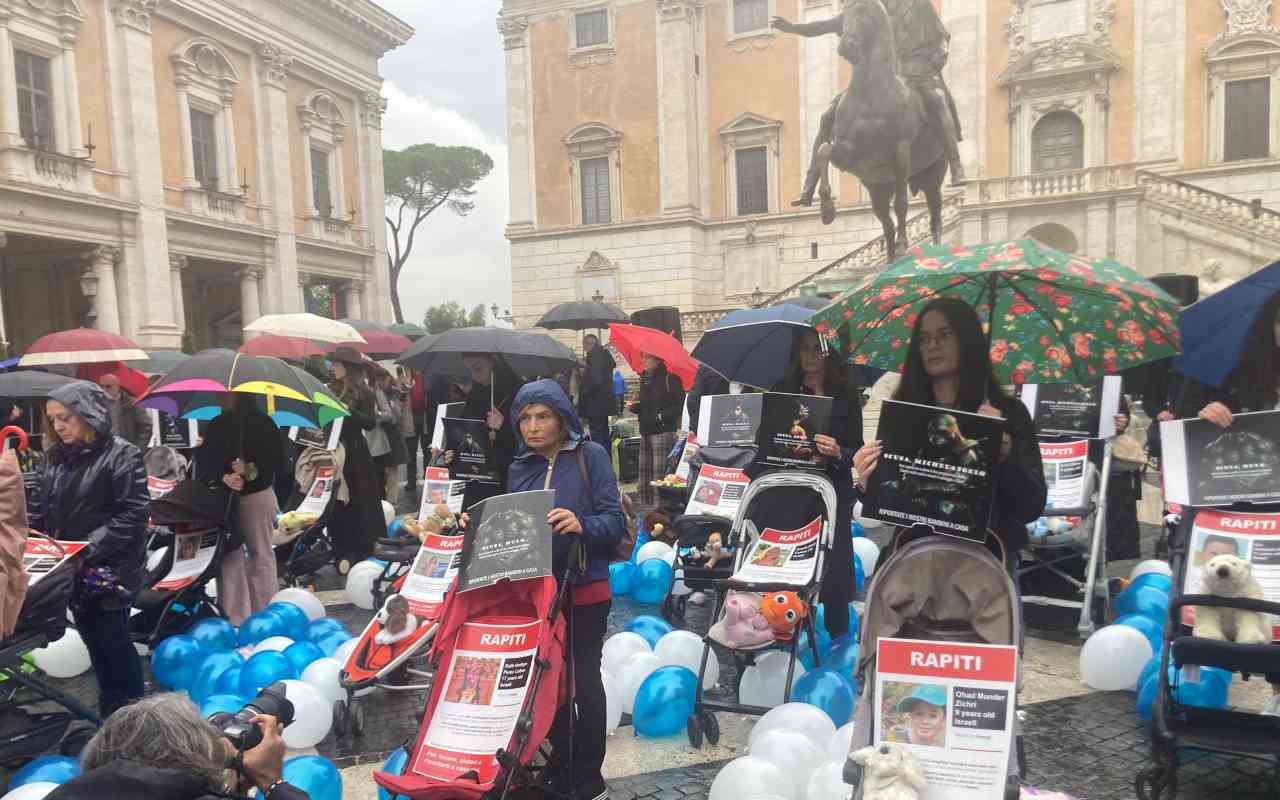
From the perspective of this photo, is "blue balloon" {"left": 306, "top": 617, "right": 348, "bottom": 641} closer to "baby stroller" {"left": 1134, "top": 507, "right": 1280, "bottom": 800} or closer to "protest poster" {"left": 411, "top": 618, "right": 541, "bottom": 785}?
"protest poster" {"left": 411, "top": 618, "right": 541, "bottom": 785}

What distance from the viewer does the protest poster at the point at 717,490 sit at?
20.7ft

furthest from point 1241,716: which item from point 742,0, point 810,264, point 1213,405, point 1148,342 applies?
point 742,0

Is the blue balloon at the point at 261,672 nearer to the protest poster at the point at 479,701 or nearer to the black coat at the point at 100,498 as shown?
the black coat at the point at 100,498

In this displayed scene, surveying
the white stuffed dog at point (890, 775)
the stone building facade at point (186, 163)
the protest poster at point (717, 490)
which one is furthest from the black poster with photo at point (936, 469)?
the stone building facade at point (186, 163)

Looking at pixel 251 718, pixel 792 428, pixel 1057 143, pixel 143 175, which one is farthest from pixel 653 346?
pixel 1057 143

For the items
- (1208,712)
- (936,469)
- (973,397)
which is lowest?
(1208,712)

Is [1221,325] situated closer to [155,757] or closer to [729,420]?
[729,420]

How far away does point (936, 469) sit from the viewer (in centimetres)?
270

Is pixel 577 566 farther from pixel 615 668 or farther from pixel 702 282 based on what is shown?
pixel 702 282

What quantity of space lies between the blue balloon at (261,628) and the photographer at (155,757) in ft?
11.8

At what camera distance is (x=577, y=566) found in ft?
10.6

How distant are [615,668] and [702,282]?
2567 cm

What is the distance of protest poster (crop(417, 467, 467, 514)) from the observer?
21.7 ft

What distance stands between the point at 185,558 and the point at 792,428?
12.6ft
